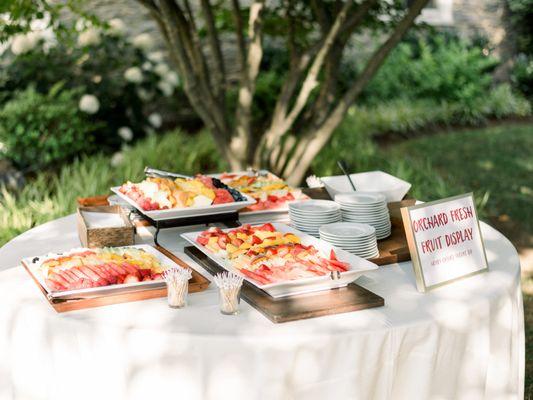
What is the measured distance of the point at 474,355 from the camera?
86.4 inches

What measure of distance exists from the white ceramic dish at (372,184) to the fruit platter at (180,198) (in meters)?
0.52

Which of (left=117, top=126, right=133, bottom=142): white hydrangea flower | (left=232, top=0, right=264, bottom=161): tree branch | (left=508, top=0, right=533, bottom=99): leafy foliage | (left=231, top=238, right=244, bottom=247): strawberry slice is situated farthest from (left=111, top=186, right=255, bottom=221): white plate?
(left=508, top=0, right=533, bottom=99): leafy foliage

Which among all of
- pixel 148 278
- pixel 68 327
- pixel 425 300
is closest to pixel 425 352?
pixel 425 300

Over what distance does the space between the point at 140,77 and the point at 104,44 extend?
528 mm

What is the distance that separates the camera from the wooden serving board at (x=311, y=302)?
206 cm

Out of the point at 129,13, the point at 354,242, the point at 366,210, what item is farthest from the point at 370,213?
the point at 129,13

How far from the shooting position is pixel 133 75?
24.9 ft

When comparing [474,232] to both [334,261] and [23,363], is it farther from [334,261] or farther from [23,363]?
[23,363]

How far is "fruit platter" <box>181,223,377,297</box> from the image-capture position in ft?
7.13

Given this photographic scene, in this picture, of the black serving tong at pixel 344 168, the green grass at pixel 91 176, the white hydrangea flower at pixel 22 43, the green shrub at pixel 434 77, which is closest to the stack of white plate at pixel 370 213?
the black serving tong at pixel 344 168

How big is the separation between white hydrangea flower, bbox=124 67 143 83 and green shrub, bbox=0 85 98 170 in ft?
1.86

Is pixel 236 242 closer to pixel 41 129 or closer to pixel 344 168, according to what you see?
pixel 344 168

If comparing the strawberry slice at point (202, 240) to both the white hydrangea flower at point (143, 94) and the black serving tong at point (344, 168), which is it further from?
the white hydrangea flower at point (143, 94)

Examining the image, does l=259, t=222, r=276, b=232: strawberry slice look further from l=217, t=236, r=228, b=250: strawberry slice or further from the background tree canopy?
the background tree canopy
